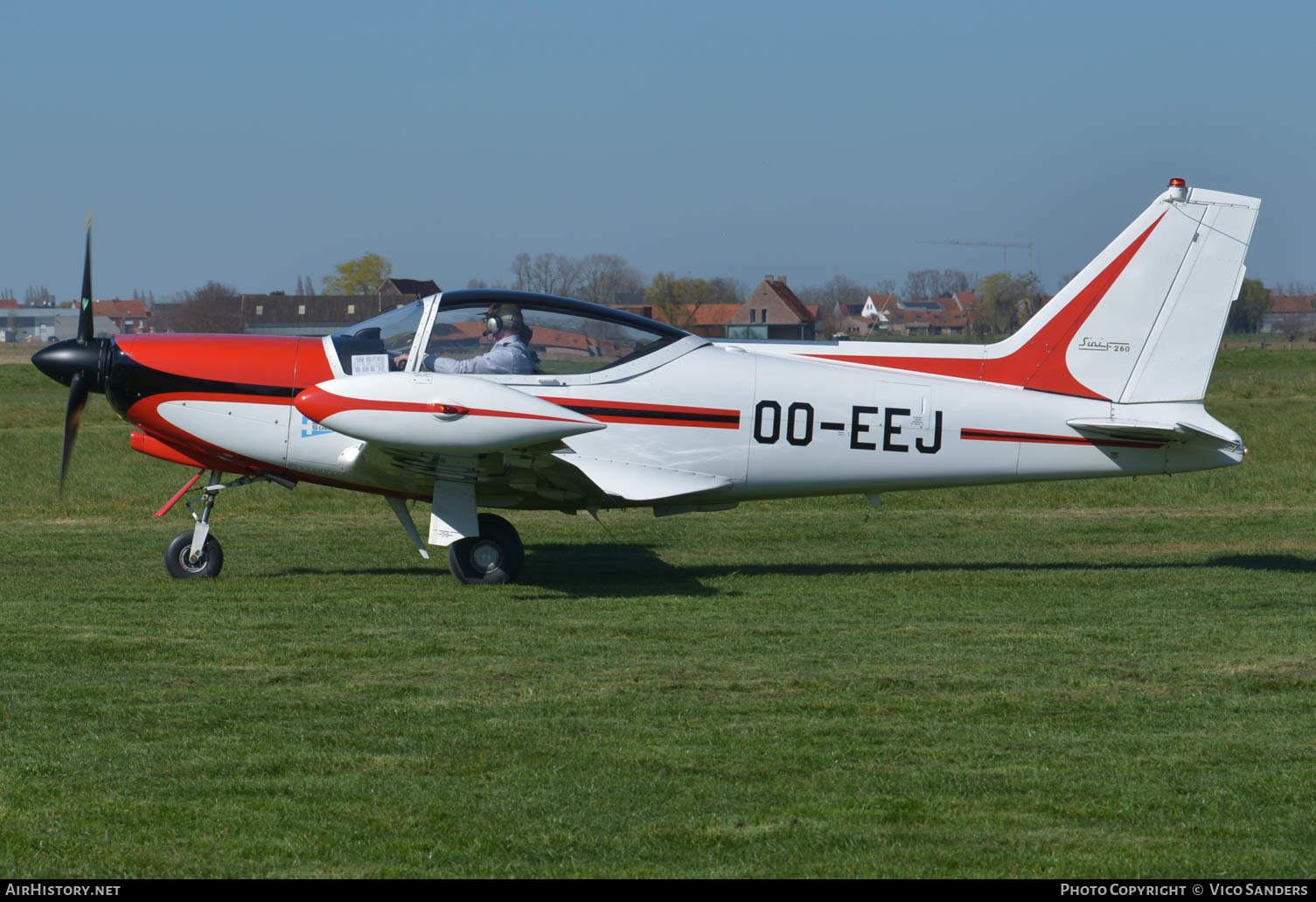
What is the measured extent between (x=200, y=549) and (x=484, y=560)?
2.41 m

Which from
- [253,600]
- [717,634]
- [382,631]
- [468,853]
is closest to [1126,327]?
[717,634]

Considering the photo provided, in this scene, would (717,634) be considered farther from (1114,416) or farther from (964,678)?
(1114,416)

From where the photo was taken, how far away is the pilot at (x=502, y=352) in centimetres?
1035

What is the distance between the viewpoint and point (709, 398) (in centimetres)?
1073

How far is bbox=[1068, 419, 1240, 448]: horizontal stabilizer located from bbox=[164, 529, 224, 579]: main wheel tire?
7.25 metres

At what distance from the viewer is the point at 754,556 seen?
42.9 ft

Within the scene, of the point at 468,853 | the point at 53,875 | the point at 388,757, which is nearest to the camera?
the point at 53,875

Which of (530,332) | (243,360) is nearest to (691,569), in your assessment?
(530,332)

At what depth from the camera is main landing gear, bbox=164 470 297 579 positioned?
11.1 m

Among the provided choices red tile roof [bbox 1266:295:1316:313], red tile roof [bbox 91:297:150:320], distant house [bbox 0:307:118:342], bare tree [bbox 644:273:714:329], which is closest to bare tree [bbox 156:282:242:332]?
bare tree [bbox 644:273:714:329]

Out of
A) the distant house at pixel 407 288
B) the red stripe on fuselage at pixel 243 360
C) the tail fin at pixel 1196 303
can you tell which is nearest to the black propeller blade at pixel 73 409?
the red stripe on fuselage at pixel 243 360

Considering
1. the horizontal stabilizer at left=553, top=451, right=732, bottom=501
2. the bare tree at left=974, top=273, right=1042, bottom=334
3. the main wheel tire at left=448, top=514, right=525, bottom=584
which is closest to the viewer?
the horizontal stabilizer at left=553, top=451, right=732, bottom=501

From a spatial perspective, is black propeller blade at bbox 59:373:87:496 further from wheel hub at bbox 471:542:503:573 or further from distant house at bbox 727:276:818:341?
distant house at bbox 727:276:818:341

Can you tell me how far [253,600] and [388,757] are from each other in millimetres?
4637
